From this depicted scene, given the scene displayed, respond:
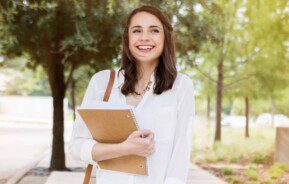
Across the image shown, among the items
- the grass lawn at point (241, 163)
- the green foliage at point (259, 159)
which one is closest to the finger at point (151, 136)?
the grass lawn at point (241, 163)

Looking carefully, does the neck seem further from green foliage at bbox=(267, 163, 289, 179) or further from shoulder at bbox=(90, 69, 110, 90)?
green foliage at bbox=(267, 163, 289, 179)

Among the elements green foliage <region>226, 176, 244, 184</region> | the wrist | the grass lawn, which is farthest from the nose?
green foliage <region>226, 176, 244, 184</region>

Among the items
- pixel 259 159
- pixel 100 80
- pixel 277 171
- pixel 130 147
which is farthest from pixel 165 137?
pixel 259 159

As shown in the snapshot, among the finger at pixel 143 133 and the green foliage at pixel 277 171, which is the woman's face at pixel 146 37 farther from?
the green foliage at pixel 277 171

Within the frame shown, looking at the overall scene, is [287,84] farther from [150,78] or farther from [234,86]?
[150,78]

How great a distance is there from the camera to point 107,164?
232cm

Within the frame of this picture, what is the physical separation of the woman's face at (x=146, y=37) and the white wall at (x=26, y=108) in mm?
48116

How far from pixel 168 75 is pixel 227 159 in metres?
12.1

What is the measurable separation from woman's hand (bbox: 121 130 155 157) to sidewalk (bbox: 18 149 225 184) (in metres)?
4.32

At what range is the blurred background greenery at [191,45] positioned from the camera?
28.8ft

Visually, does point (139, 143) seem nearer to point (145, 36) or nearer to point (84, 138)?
point (84, 138)

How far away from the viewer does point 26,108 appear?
50.2 m

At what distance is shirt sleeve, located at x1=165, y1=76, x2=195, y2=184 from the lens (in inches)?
88.6

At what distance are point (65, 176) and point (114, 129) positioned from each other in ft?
19.2
